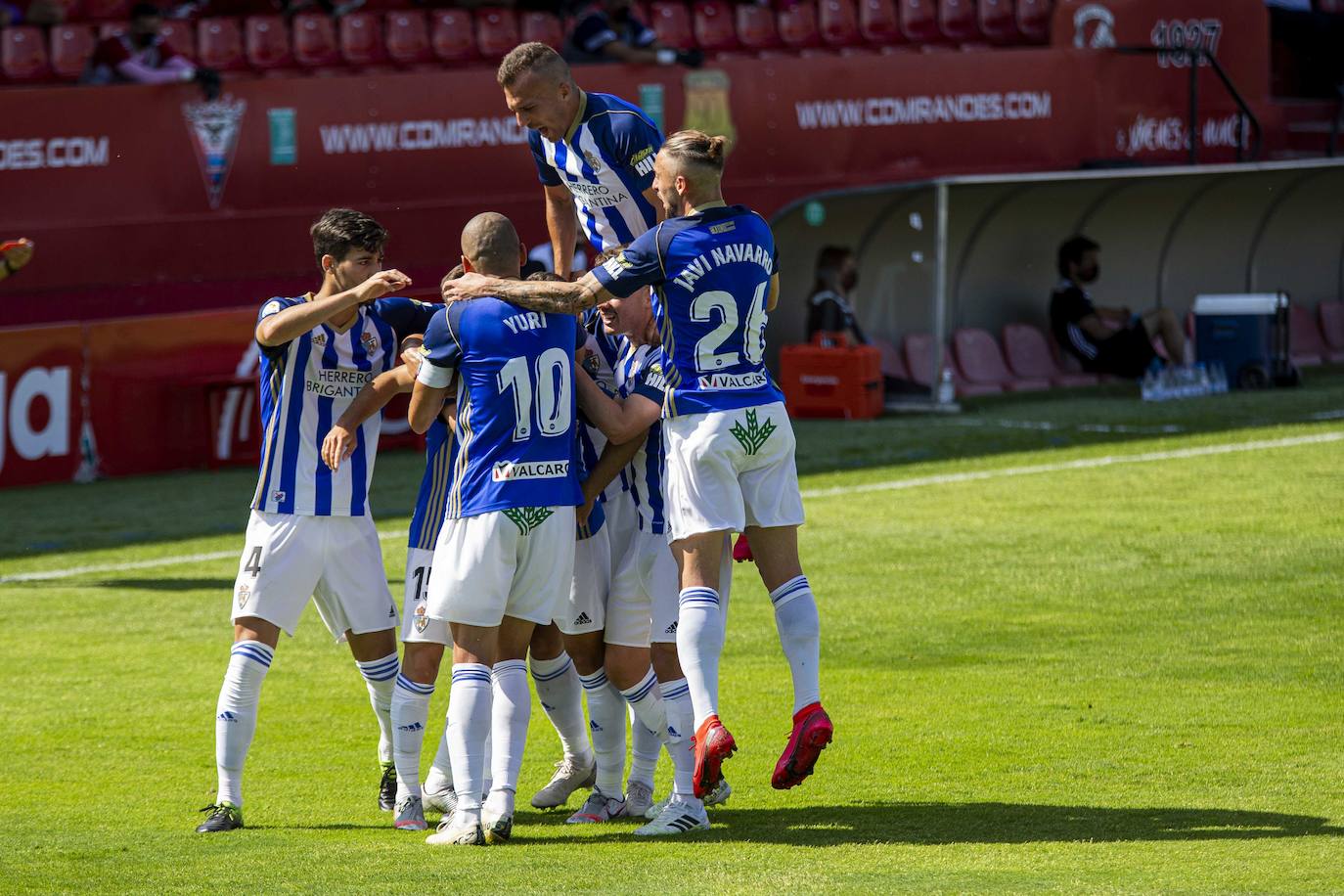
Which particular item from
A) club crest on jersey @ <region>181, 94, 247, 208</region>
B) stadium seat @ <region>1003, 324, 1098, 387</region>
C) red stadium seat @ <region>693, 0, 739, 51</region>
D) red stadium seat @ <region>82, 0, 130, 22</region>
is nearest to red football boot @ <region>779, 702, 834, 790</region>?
club crest on jersey @ <region>181, 94, 247, 208</region>

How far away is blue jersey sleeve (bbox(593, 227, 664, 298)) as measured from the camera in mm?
5887

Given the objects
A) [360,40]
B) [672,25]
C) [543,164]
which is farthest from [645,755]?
[672,25]

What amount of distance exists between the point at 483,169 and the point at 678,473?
12.4m

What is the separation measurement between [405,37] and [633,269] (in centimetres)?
1397

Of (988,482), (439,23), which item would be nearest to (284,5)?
(439,23)

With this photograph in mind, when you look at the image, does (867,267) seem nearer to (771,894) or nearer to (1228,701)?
(1228,701)

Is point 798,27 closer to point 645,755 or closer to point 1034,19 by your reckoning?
point 1034,19

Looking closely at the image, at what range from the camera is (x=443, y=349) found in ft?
19.2

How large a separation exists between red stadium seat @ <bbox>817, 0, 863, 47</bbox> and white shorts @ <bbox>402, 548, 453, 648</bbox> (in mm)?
16398

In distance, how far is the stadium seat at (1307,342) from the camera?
67.3 feet

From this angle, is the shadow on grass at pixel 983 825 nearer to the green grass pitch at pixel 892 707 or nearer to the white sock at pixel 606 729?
the green grass pitch at pixel 892 707

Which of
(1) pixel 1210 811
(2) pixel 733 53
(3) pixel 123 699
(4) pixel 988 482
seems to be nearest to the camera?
(1) pixel 1210 811

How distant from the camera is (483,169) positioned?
18.0m

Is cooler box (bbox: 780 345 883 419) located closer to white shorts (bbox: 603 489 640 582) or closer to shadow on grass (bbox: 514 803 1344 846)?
white shorts (bbox: 603 489 640 582)
